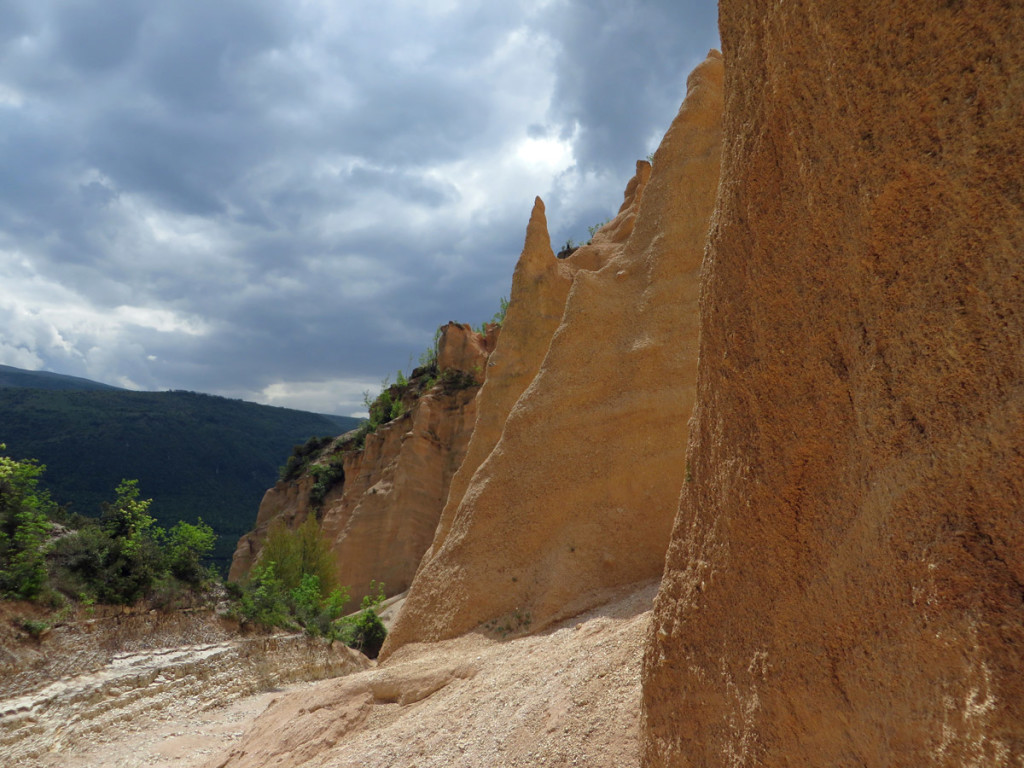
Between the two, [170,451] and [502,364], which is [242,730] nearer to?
[502,364]

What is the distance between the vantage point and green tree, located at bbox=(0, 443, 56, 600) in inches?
332

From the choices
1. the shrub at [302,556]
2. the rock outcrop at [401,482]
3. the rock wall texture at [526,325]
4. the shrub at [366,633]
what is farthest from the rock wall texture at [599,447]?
the rock outcrop at [401,482]

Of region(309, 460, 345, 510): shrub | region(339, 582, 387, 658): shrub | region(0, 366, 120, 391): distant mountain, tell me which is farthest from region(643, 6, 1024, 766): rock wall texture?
region(0, 366, 120, 391): distant mountain

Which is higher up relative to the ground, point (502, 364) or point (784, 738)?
point (502, 364)

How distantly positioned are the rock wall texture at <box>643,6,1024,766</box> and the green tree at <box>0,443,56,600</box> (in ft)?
28.6

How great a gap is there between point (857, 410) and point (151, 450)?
71.1 metres

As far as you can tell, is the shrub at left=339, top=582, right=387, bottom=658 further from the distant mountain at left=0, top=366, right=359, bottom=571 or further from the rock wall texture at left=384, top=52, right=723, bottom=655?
the distant mountain at left=0, top=366, right=359, bottom=571

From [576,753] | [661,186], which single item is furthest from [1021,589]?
[661,186]

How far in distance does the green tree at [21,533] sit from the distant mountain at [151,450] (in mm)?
45331

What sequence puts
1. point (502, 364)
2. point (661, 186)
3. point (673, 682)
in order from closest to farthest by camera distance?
point (673, 682)
point (661, 186)
point (502, 364)

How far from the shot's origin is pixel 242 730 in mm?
8734

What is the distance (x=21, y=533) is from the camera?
346 inches

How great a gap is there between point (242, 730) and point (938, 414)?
31.4 ft

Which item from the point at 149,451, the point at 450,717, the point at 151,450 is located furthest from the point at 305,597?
the point at 151,450
